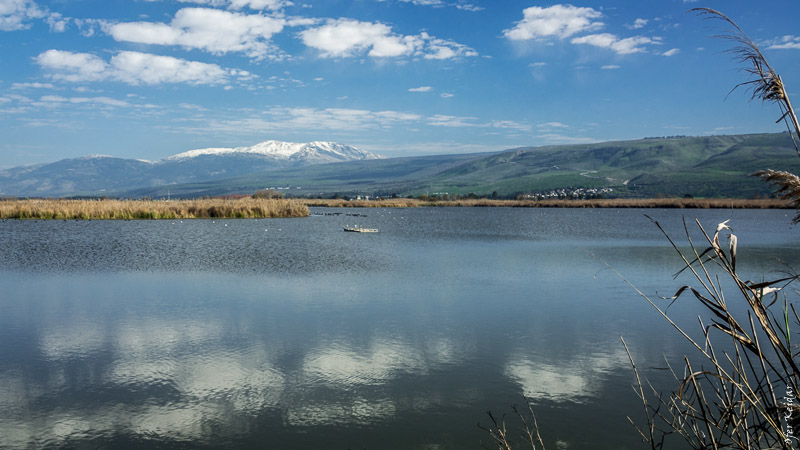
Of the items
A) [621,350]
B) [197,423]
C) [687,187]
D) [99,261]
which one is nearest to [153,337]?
[197,423]

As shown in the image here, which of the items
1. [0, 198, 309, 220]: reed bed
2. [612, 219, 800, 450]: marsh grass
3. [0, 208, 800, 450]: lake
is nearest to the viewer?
[612, 219, 800, 450]: marsh grass

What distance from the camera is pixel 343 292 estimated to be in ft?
59.9

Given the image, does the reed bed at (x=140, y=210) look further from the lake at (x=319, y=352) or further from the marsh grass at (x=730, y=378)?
the marsh grass at (x=730, y=378)

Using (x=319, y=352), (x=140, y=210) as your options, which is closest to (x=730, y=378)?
(x=319, y=352)

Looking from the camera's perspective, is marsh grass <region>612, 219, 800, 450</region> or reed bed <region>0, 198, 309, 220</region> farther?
reed bed <region>0, 198, 309, 220</region>

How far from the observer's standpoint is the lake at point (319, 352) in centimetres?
802

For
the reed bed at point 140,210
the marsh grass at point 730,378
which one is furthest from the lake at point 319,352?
the reed bed at point 140,210

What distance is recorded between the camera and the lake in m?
8.02

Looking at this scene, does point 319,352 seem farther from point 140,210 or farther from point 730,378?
point 140,210

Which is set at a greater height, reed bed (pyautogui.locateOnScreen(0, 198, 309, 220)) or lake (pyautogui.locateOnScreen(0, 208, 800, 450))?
reed bed (pyautogui.locateOnScreen(0, 198, 309, 220))

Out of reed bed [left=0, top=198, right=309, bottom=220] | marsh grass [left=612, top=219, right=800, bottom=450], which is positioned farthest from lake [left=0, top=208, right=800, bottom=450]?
reed bed [left=0, top=198, right=309, bottom=220]

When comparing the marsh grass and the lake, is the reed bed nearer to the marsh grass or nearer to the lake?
the lake

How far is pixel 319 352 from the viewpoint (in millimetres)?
11461

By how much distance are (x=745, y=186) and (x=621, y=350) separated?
188033 millimetres
